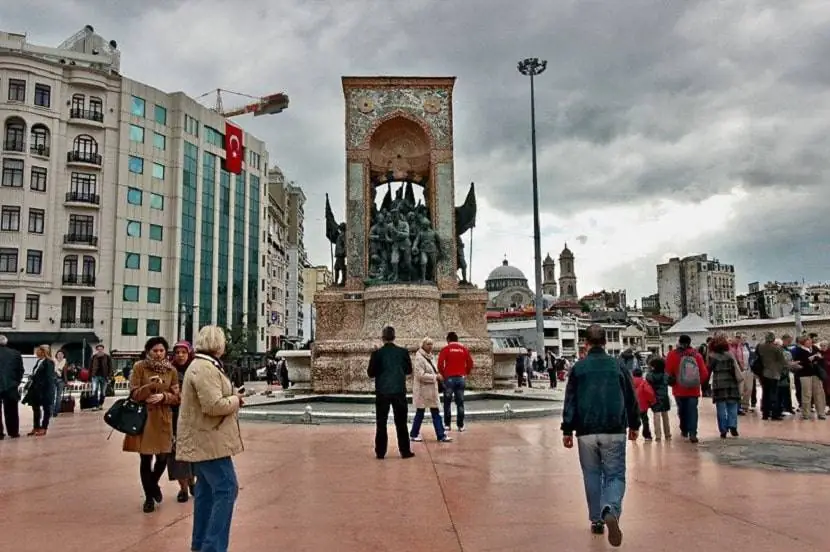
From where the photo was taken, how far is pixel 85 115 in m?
45.4

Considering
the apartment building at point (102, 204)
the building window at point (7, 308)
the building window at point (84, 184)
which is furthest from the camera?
the building window at point (84, 184)

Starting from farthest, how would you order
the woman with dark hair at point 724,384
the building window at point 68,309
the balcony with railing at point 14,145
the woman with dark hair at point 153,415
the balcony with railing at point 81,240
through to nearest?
the balcony with railing at point 81,240, the building window at point 68,309, the balcony with railing at point 14,145, the woman with dark hair at point 724,384, the woman with dark hair at point 153,415

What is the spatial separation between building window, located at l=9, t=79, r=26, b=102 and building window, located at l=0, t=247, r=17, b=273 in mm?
9448

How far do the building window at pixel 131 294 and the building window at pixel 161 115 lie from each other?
40.9ft

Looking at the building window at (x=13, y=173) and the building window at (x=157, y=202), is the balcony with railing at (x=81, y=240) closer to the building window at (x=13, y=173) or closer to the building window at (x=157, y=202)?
the building window at (x=13, y=173)

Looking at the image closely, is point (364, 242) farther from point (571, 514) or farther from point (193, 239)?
point (193, 239)

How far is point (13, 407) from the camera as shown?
36.3ft

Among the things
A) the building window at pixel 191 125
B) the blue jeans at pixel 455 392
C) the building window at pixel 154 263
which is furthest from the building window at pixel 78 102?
the blue jeans at pixel 455 392

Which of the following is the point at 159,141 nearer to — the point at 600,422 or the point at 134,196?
the point at 134,196

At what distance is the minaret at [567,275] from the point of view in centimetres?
15925

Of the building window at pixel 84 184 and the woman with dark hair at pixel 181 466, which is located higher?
the building window at pixel 84 184

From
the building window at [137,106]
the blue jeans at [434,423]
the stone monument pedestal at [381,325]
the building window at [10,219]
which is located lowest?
the blue jeans at [434,423]

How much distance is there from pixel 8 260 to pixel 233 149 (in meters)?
17.4

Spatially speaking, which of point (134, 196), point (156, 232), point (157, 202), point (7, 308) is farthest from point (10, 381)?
point (157, 202)
